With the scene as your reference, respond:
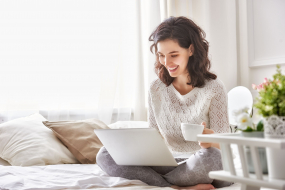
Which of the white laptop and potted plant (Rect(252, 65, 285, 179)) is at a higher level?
potted plant (Rect(252, 65, 285, 179))

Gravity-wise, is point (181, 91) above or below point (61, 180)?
above

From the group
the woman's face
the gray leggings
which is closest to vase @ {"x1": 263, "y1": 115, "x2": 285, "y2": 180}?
the gray leggings

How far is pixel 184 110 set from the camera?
182cm

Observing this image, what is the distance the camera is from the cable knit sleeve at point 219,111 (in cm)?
166

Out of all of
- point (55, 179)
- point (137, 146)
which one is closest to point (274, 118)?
point (137, 146)

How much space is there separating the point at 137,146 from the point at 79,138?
2.74 feet

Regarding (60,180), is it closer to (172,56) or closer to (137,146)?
(137,146)

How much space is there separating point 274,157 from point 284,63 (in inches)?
75.7

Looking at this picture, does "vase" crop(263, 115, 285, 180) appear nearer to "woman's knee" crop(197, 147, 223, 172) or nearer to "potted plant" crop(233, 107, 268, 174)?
"potted plant" crop(233, 107, 268, 174)

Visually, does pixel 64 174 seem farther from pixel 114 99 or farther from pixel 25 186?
pixel 114 99

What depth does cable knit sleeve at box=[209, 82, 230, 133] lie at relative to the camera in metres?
1.66

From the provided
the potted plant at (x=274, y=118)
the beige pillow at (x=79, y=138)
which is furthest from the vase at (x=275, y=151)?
the beige pillow at (x=79, y=138)

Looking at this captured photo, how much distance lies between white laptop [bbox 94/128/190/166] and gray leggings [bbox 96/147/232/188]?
0.06 meters

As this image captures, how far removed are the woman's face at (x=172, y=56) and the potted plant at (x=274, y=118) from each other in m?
0.90
